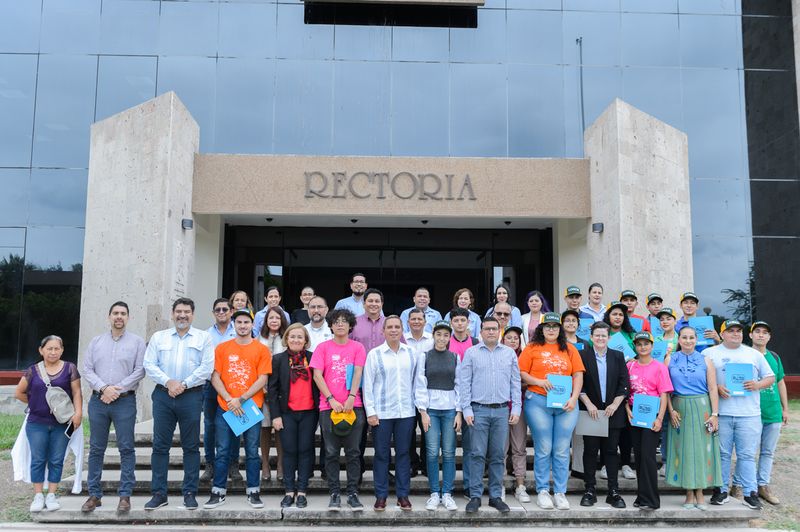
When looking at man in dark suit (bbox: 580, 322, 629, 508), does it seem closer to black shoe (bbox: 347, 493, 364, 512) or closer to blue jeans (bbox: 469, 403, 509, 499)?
blue jeans (bbox: 469, 403, 509, 499)

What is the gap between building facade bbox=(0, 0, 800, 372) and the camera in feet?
46.9

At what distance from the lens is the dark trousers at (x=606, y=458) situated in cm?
657

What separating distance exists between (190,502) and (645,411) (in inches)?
177

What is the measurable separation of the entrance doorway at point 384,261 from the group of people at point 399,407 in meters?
7.47

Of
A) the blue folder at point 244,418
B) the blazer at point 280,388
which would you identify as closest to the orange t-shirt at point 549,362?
the blazer at point 280,388

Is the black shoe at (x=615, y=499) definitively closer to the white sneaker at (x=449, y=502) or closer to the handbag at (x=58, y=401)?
the white sneaker at (x=449, y=502)

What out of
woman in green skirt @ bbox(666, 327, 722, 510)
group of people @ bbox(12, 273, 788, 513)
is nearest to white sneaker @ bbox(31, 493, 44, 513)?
group of people @ bbox(12, 273, 788, 513)

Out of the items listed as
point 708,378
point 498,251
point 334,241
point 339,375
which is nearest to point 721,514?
point 708,378

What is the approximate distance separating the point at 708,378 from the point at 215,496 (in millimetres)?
5090

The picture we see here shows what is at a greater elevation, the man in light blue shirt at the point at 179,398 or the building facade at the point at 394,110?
the building facade at the point at 394,110

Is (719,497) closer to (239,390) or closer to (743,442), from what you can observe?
(743,442)

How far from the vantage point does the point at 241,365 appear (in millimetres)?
6418

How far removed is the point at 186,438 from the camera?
20.5 feet

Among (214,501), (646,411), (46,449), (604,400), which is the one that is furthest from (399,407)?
(46,449)
